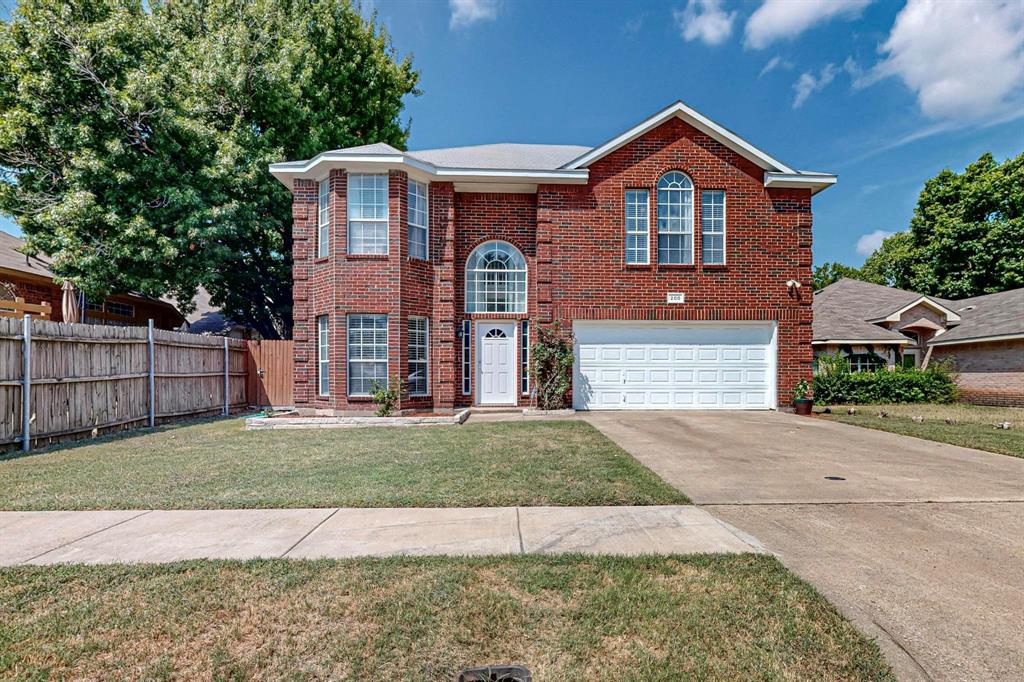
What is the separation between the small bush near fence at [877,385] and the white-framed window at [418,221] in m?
14.2

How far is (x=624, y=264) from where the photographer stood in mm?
13859

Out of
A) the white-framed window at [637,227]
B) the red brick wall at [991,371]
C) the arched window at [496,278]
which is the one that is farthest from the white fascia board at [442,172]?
the red brick wall at [991,371]

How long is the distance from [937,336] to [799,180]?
1181cm

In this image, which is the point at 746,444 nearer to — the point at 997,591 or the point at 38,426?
the point at 997,591

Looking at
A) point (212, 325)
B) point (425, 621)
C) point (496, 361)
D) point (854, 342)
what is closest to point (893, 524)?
point (425, 621)

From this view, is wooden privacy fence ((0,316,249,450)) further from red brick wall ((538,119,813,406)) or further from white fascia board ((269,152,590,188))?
red brick wall ((538,119,813,406))

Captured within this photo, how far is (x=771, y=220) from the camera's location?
1402cm

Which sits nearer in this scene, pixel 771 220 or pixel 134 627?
pixel 134 627

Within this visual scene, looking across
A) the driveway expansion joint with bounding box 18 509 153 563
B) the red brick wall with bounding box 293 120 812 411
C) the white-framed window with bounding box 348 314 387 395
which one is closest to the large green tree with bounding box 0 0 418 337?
the red brick wall with bounding box 293 120 812 411

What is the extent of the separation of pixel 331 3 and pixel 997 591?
952 inches

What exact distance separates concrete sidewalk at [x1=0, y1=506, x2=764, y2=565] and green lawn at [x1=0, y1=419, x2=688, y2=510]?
11.5 inches

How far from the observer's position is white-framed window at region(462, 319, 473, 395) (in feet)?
46.3

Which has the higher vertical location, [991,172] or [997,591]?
[991,172]

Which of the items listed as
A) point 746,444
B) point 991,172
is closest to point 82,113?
point 746,444
